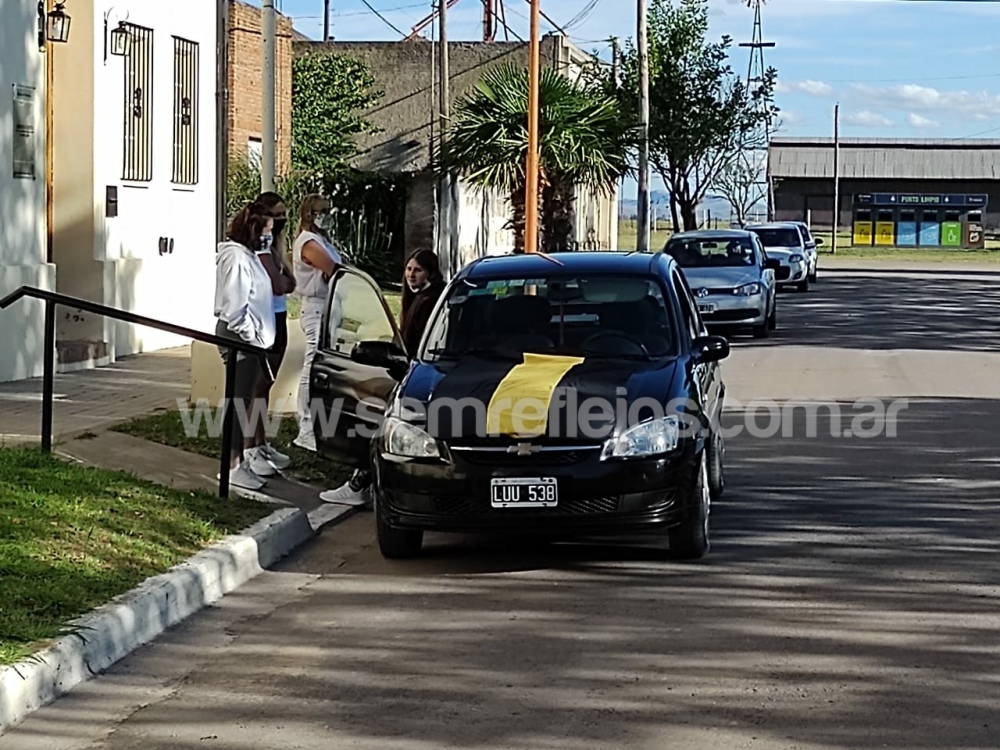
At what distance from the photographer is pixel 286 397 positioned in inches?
566

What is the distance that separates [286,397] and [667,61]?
36.2 meters

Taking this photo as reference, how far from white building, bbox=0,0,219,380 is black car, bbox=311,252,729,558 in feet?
19.3

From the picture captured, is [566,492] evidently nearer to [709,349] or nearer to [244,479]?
[709,349]

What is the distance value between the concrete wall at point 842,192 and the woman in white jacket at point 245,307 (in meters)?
76.7

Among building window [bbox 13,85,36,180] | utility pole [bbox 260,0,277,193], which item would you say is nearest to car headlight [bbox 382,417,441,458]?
utility pole [bbox 260,0,277,193]

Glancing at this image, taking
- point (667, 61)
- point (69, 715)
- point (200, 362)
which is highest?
point (667, 61)

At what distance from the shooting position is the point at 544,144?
30375mm

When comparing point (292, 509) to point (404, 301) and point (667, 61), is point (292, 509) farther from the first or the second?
point (667, 61)

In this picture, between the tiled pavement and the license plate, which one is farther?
the tiled pavement

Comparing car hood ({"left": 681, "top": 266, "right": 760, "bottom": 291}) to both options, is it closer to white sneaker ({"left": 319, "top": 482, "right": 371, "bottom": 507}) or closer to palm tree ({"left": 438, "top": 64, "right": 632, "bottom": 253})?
palm tree ({"left": 438, "top": 64, "right": 632, "bottom": 253})

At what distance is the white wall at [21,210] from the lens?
1529cm

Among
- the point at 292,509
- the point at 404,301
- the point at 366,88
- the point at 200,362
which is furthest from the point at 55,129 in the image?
the point at 366,88

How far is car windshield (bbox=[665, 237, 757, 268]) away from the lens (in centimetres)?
2611

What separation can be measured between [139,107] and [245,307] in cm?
905
